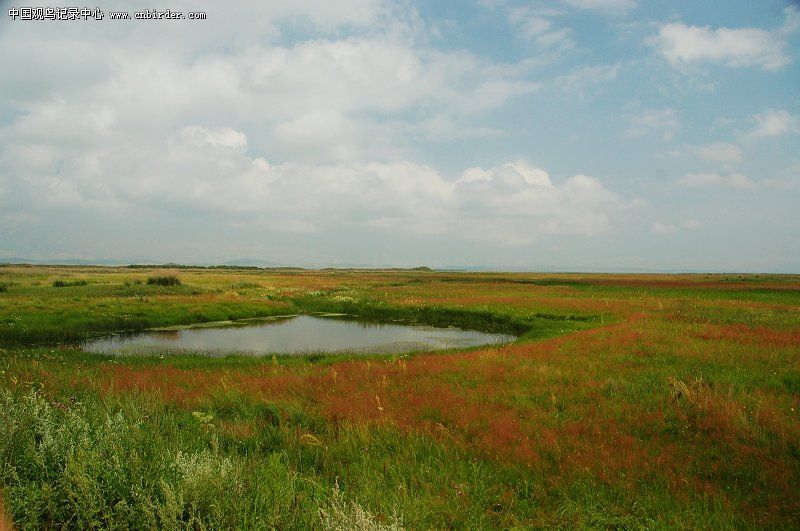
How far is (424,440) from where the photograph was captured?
311 inches

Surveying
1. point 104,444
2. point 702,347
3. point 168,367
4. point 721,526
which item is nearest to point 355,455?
point 104,444

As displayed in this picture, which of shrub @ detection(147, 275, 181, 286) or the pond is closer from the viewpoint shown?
the pond

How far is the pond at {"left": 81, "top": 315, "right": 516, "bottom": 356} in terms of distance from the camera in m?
21.9

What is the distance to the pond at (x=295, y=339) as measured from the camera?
2188 cm

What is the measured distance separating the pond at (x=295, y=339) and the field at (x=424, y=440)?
422 cm

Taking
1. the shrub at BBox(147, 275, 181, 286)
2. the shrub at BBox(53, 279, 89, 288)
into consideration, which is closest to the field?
the shrub at BBox(147, 275, 181, 286)

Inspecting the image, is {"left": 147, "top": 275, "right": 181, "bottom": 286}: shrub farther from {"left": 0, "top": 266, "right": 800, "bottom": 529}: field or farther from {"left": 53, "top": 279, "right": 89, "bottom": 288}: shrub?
{"left": 0, "top": 266, "right": 800, "bottom": 529}: field

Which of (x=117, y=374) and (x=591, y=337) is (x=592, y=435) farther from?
(x=117, y=374)

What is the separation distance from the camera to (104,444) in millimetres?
5453

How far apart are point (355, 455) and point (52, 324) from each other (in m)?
26.7

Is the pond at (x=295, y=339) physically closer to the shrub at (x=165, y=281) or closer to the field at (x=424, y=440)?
the field at (x=424, y=440)

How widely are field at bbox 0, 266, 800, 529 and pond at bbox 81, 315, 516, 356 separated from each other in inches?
166

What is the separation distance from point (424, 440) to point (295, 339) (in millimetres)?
19036

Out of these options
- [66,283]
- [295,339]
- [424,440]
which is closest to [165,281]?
[66,283]
